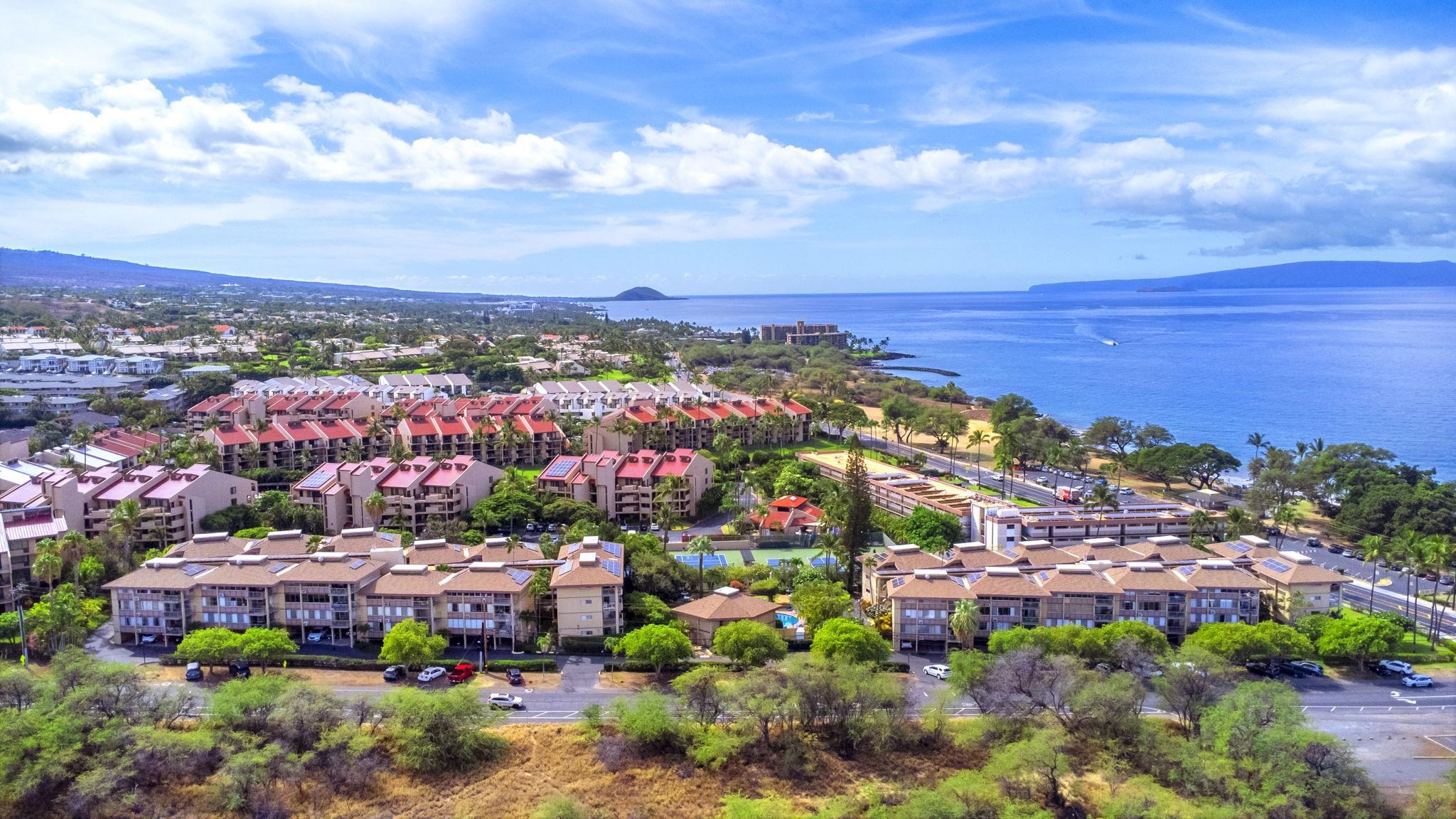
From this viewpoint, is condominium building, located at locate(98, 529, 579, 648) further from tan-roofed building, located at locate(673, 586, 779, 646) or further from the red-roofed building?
the red-roofed building

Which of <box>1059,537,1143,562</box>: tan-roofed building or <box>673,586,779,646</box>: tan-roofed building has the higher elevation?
<box>1059,537,1143,562</box>: tan-roofed building

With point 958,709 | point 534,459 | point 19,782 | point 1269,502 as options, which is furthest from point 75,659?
point 1269,502

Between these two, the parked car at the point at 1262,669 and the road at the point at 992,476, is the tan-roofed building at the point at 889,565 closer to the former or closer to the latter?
the parked car at the point at 1262,669

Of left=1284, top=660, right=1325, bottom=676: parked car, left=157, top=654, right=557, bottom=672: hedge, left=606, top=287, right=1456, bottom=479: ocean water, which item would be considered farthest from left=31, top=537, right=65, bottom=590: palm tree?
left=606, top=287, right=1456, bottom=479: ocean water

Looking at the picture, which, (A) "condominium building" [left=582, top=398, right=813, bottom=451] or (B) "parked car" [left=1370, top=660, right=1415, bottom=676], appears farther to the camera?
(A) "condominium building" [left=582, top=398, right=813, bottom=451]

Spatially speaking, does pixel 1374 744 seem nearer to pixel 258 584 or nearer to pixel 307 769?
pixel 307 769

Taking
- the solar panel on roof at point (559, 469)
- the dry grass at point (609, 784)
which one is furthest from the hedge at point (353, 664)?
the solar panel on roof at point (559, 469)
